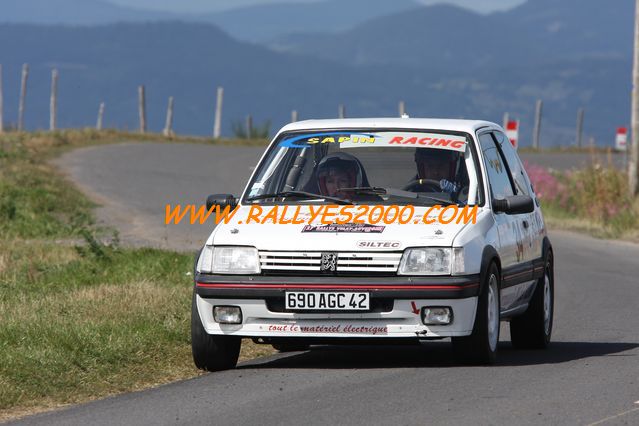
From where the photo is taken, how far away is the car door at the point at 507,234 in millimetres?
10094

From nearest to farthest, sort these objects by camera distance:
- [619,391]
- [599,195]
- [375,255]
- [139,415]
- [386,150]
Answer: [139,415], [619,391], [375,255], [386,150], [599,195]

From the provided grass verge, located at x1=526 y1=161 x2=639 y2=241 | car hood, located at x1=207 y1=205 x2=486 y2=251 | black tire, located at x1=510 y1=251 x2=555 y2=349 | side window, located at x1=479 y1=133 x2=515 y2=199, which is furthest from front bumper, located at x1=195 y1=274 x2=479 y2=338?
grass verge, located at x1=526 y1=161 x2=639 y2=241

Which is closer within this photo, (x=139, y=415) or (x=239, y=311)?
(x=139, y=415)

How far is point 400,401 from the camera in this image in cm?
805

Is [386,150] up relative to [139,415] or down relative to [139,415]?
up

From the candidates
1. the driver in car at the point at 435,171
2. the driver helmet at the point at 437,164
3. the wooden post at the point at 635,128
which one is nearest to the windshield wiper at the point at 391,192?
the driver in car at the point at 435,171

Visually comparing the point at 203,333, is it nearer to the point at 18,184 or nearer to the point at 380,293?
the point at 380,293

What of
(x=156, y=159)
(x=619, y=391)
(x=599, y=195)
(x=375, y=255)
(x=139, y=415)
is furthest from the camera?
(x=156, y=159)

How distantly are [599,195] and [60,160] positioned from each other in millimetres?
14727

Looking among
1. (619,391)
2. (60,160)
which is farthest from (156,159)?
(619,391)

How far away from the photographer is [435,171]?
1036 centimetres

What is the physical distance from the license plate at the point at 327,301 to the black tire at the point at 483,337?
29.0 inches

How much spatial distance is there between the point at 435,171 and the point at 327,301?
1734 millimetres

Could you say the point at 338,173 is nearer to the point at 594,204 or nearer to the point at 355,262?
the point at 355,262
